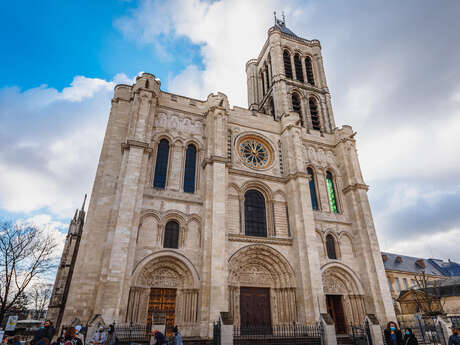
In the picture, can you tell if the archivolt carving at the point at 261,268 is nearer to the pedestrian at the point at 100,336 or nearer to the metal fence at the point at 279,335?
the metal fence at the point at 279,335

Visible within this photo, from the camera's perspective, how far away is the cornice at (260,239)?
1748cm

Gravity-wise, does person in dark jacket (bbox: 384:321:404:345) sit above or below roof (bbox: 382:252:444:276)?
below

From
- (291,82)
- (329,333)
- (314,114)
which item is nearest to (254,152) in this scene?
(314,114)

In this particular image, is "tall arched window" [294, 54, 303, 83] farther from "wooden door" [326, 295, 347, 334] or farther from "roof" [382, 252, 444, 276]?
"roof" [382, 252, 444, 276]

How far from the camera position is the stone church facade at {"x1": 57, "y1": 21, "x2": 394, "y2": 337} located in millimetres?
14617

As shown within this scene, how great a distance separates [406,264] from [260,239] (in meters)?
32.6

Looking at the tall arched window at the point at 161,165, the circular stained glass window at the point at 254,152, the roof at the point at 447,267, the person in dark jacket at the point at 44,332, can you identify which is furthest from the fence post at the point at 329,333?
the roof at the point at 447,267

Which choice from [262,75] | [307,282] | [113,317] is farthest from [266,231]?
[262,75]

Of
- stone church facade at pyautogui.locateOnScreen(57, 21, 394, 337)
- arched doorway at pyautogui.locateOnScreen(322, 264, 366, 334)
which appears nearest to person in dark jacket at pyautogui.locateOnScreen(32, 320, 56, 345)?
stone church facade at pyautogui.locateOnScreen(57, 21, 394, 337)

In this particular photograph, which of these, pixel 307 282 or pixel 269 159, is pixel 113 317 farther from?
pixel 269 159

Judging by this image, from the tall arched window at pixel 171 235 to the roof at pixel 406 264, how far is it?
31.4 meters

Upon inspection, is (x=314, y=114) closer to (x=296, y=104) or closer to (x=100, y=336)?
(x=296, y=104)

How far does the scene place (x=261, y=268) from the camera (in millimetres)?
18047

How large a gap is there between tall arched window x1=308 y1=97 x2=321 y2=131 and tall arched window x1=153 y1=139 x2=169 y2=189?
14.7 metres
